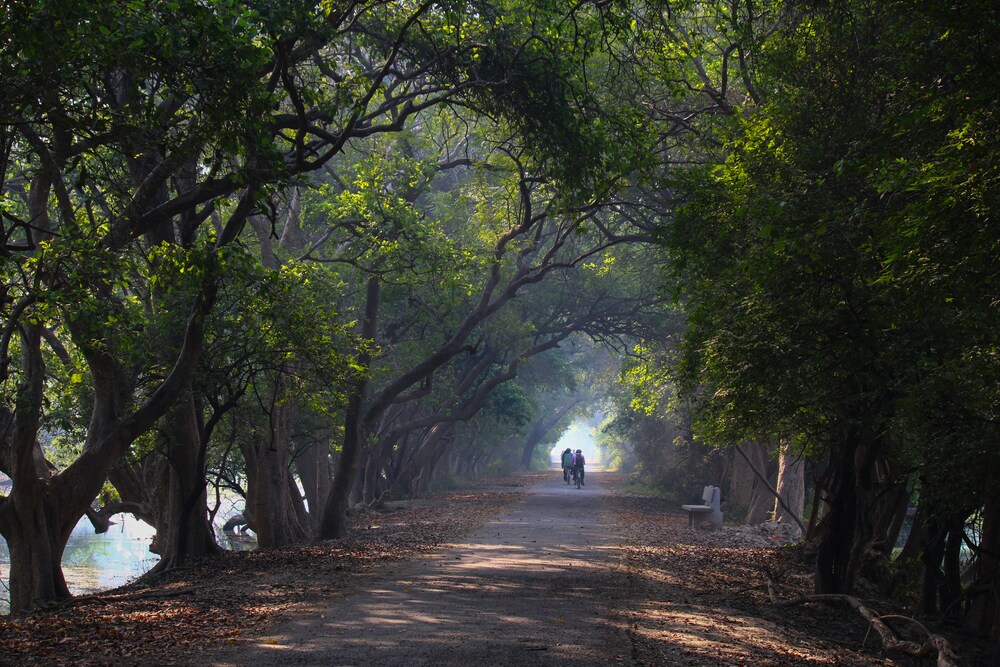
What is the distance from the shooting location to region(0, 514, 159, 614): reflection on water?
23.6 metres

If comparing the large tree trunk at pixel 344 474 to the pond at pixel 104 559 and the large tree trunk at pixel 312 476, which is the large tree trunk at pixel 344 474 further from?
the large tree trunk at pixel 312 476

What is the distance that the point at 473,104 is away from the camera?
12.9 metres

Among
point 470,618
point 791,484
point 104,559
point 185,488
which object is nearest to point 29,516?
point 185,488

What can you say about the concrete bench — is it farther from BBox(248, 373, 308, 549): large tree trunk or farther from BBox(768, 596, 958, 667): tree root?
BBox(768, 596, 958, 667): tree root

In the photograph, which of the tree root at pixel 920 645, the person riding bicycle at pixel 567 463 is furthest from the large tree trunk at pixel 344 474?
the person riding bicycle at pixel 567 463

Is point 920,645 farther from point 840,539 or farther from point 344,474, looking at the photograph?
point 344,474

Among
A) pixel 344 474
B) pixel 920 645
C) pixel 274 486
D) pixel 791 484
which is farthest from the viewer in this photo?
pixel 791 484

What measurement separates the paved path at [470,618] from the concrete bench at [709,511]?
882cm

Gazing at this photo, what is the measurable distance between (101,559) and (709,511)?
2133 centimetres

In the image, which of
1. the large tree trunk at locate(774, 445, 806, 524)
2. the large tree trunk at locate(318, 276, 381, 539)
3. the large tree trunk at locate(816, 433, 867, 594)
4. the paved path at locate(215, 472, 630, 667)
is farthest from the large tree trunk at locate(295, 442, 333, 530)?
the large tree trunk at locate(816, 433, 867, 594)

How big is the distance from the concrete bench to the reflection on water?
13.2 meters

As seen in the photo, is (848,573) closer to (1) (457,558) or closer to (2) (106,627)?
(1) (457,558)

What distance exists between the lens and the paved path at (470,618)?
6.80 m

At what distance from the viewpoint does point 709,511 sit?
23469 mm
